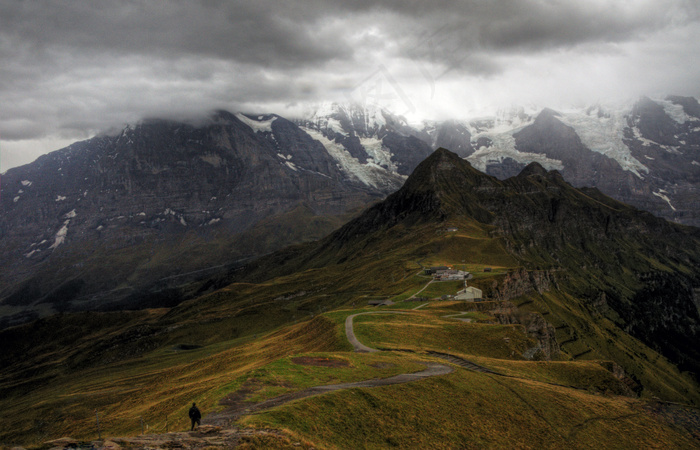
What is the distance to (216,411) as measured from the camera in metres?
37.1

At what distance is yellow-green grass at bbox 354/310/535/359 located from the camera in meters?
72.6

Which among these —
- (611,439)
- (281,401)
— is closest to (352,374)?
(281,401)

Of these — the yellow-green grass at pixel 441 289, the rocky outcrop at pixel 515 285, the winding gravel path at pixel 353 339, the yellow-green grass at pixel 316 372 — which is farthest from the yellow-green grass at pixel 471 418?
the rocky outcrop at pixel 515 285

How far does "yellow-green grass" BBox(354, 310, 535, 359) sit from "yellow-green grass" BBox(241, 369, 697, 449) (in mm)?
17232

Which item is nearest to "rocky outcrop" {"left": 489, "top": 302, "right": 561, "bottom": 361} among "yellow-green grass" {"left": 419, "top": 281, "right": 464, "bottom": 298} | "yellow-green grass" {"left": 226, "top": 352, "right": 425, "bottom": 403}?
"yellow-green grass" {"left": 419, "top": 281, "right": 464, "bottom": 298}

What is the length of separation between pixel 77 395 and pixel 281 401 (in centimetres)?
14645

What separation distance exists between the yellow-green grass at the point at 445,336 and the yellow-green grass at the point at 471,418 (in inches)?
678

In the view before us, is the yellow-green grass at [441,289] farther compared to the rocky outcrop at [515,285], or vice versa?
the rocky outcrop at [515,285]

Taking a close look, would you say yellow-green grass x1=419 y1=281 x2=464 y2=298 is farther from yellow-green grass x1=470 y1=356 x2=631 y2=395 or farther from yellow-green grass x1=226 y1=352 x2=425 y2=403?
yellow-green grass x1=226 y1=352 x2=425 y2=403

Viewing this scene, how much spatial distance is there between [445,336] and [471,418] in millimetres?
34084

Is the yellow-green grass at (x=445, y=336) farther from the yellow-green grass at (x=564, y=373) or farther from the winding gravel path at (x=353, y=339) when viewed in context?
the yellow-green grass at (x=564, y=373)

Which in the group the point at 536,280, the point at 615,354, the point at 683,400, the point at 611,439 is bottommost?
the point at 683,400

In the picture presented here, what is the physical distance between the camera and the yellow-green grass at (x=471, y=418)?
34562 millimetres

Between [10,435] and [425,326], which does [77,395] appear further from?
[425,326]
